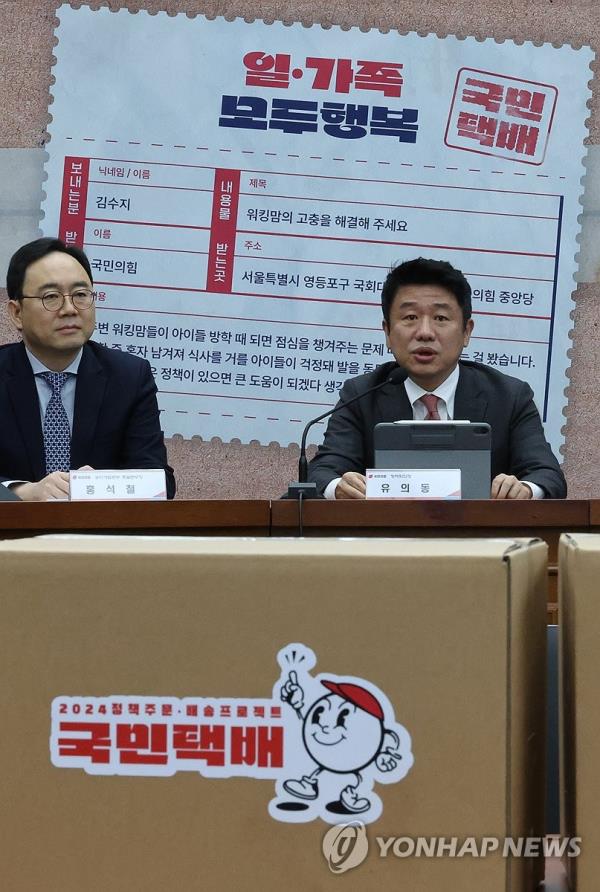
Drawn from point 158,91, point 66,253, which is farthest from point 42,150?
point 66,253

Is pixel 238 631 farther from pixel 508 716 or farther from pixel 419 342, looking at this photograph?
pixel 419 342

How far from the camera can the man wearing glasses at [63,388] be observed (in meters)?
2.66

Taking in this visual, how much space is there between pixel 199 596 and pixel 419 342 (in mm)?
2027

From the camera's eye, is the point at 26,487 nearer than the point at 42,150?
Yes

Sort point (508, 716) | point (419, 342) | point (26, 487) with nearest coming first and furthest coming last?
1. point (508, 716)
2. point (26, 487)
3. point (419, 342)

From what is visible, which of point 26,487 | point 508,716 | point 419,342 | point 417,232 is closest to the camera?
point 508,716

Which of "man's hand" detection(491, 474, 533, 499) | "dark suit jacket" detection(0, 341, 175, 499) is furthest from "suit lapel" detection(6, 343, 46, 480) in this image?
"man's hand" detection(491, 474, 533, 499)

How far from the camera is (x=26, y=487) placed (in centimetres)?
225

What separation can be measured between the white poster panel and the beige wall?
46 millimetres

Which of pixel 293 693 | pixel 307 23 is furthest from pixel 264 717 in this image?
pixel 307 23

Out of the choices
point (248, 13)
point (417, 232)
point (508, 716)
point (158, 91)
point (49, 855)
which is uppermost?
point (248, 13)

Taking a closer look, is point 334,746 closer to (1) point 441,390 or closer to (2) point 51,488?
(2) point 51,488

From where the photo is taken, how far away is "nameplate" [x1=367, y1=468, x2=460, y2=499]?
76.9 inches
